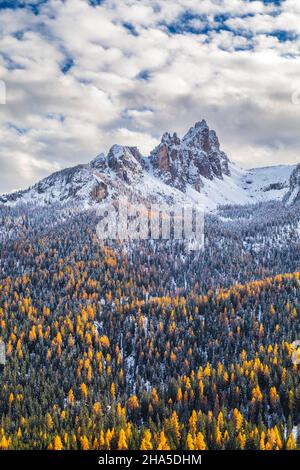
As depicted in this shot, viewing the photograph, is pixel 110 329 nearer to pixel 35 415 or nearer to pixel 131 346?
pixel 131 346

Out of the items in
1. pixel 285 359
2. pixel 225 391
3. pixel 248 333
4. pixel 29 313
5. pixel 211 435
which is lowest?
pixel 211 435

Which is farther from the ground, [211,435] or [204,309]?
[204,309]

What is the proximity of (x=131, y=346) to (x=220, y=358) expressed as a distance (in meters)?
44.8

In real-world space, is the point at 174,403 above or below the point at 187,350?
below

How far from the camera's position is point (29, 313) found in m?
197

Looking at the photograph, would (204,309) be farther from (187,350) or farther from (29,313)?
(29,313)

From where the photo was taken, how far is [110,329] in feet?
605

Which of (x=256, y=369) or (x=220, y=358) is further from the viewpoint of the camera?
(x=220, y=358)

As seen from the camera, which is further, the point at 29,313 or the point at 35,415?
the point at 29,313

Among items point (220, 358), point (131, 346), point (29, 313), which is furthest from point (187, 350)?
point (29, 313)
